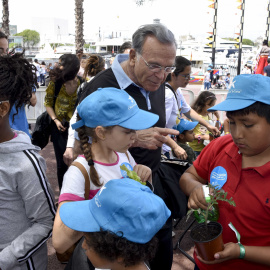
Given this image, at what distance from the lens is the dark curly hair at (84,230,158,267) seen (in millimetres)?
1376

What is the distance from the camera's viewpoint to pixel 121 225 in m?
1.37

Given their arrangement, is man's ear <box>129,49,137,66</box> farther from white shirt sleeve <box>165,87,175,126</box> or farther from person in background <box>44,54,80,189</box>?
person in background <box>44,54,80,189</box>

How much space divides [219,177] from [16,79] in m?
1.25

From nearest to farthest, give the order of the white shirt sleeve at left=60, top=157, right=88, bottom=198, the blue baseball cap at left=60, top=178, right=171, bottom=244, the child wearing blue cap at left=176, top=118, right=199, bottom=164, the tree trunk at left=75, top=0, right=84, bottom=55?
1. the blue baseball cap at left=60, top=178, right=171, bottom=244
2. the white shirt sleeve at left=60, top=157, right=88, bottom=198
3. the child wearing blue cap at left=176, top=118, right=199, bottom=164
4. the tree trunk at left=75, top=0, right=84, bottom=55

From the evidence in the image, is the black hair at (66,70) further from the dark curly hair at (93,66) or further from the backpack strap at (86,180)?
the backpack strap at (86,180)

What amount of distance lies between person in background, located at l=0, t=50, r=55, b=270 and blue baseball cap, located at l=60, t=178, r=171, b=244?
0.34 m

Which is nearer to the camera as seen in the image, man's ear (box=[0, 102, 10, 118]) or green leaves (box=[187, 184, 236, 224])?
green leaves (box=[187, 184, 236, 224])

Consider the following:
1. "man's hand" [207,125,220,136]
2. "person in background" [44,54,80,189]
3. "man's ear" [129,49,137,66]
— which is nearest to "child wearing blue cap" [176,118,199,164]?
"man's hand" [207,125,220,136]

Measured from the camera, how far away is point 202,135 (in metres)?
5.10

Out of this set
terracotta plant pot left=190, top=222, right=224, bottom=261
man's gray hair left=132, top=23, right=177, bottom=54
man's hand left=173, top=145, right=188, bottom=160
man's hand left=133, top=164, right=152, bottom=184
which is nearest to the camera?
terracotta plant pot left=190, top=222, right=224, bottom=261

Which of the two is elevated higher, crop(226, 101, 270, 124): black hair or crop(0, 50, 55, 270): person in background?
crop(226, 101, 270, 124): black hair

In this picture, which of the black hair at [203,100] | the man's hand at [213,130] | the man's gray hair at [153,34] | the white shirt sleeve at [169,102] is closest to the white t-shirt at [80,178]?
the man's gray hair at [153,34]

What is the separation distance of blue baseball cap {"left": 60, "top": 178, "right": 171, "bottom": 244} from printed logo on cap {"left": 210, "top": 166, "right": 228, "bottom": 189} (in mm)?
524

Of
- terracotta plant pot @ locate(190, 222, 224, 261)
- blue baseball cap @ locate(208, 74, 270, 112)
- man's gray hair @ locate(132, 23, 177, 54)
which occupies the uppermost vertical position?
man's gray hair @ locate(132, 23, 177, 54)
